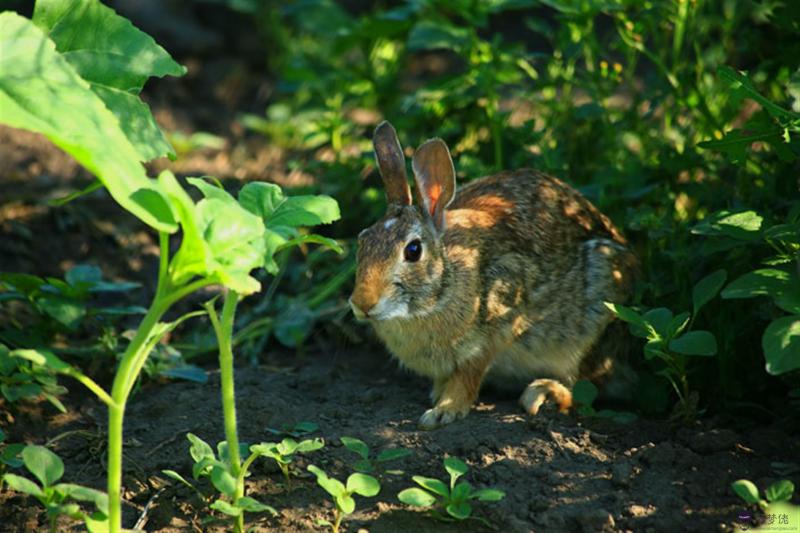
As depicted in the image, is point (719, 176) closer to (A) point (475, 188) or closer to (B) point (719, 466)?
(A) point (475, 188)

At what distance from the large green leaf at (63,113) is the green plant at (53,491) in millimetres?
816

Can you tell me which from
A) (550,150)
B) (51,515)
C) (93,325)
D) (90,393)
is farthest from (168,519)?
(550,150)

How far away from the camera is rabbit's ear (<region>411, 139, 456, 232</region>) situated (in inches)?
175

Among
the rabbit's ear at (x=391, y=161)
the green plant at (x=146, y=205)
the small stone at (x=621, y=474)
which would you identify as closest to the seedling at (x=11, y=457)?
the green plant at (x=146, y=205)

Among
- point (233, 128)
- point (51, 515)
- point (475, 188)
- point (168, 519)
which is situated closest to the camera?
point (51, 515)

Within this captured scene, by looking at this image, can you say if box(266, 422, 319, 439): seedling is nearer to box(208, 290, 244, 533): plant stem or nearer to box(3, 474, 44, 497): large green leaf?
box(208, 290, 244, 533): plant stem

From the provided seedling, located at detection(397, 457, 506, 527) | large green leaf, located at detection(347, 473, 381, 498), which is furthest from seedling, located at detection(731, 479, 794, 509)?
large green leaf, located at detection(347, 473, 381, 498)

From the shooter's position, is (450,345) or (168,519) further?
(450,345)

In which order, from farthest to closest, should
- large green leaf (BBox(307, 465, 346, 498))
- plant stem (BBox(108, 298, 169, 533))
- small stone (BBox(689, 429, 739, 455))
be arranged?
1. small stone (BBox(689, 429, 739, 455))
2. large green leaf (BBox(307, 465, 346, 498))
3. plant stem (BBox(108, 298, 169, 533))

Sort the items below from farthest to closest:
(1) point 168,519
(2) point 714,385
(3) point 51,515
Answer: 1. (2) point 714,385
2. (1) point 168,519
3. (3) point 51,515

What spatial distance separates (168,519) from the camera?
359 centimetres

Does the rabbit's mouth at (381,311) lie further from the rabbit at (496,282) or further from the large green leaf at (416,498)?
the large green leaf at (416,498)

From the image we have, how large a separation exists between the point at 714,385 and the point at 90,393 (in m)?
2.61

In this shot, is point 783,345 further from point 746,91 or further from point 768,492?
point 746,91
